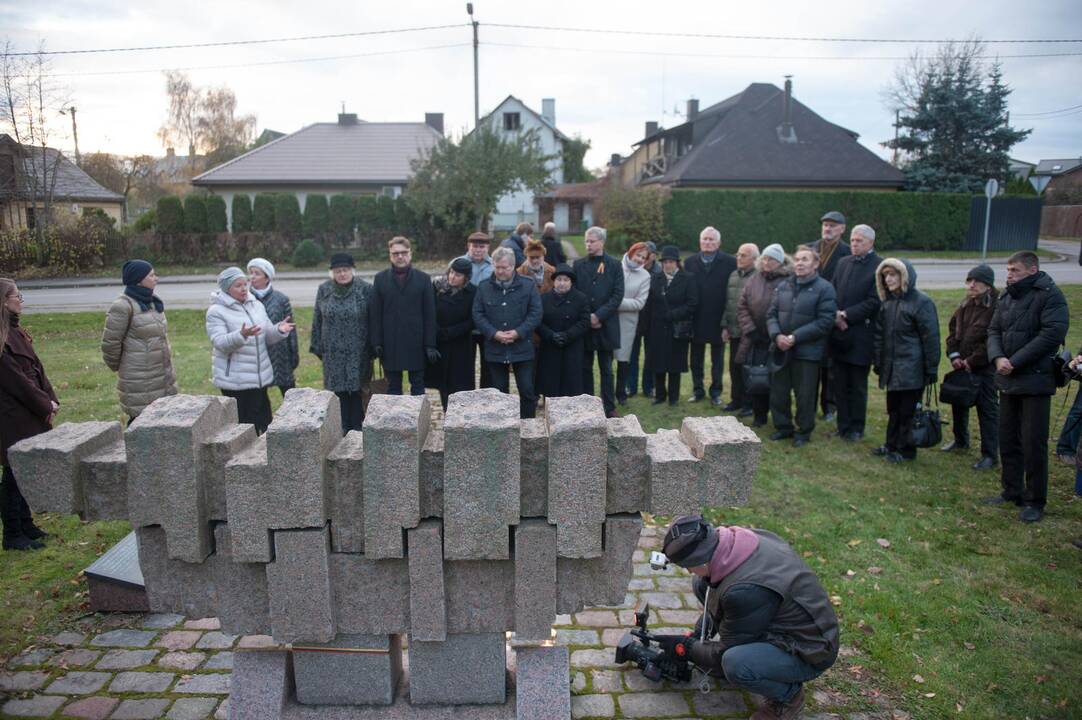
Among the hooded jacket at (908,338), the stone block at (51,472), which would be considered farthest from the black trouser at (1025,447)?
the stone block at (51,472)

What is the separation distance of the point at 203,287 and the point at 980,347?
72.8 feet

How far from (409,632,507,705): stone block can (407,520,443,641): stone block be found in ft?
0.52

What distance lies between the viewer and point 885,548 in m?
5.89

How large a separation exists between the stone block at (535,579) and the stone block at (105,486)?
69.2 inches

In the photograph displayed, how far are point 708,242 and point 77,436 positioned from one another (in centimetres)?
746

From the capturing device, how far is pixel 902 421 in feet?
25.8

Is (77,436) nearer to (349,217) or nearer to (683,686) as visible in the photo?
(683,686)

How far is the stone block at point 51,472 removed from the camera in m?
3.36

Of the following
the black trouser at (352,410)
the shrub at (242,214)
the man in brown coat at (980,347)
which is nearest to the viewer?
the man in brown coat at (980,347)

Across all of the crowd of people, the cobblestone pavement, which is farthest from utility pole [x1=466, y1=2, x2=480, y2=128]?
the cobblestone pavement

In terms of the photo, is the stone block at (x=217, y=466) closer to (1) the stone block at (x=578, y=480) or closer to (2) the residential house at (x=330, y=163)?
(1) the stone block at (x=578, y=480)

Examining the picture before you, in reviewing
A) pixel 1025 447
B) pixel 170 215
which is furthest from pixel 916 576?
pixel 170 215

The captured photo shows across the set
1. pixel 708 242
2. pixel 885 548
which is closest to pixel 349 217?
pixel 708 242

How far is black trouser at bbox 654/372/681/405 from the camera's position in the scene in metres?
9.83
